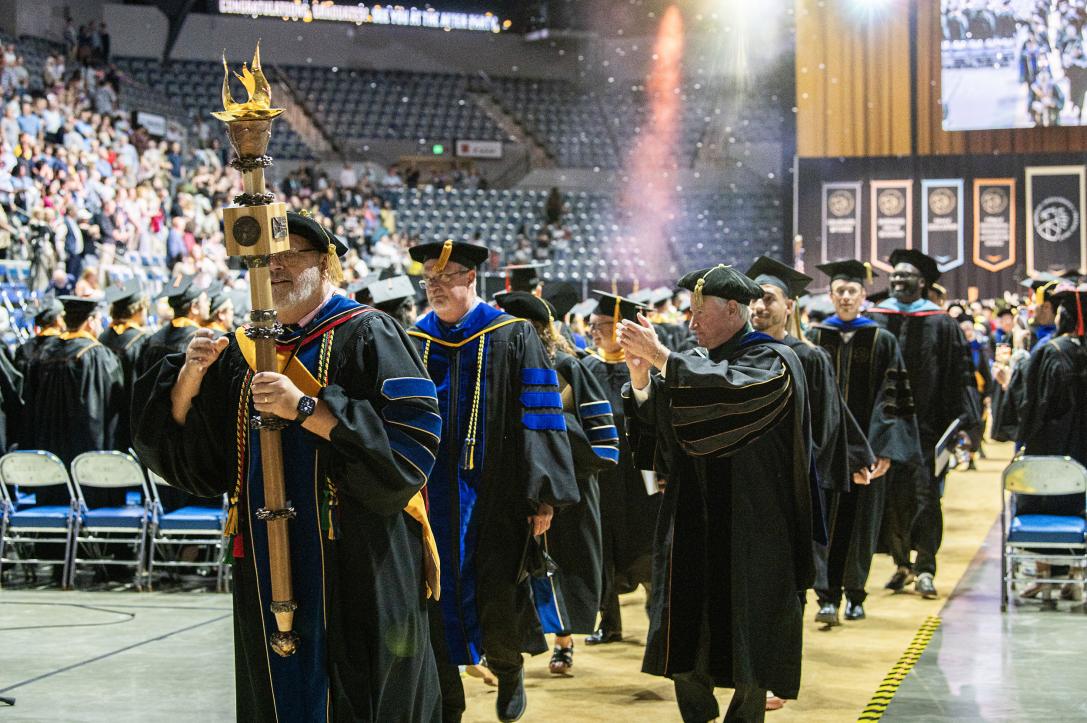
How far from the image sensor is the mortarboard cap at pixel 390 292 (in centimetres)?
732

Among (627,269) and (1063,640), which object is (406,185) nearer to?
(627,269)

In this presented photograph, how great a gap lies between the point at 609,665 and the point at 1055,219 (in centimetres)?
2087

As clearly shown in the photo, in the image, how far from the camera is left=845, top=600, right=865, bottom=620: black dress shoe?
7.39 m

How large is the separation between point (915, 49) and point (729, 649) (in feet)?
72.3

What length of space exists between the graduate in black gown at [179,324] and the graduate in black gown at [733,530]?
4804 millimetres

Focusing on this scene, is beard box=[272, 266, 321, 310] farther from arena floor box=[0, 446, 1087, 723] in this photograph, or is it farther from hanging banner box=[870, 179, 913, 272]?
hanging banner box=[870, 179, 913, 272]

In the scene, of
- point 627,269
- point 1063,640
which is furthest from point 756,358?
point 627,269

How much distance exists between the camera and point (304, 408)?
3107 mm

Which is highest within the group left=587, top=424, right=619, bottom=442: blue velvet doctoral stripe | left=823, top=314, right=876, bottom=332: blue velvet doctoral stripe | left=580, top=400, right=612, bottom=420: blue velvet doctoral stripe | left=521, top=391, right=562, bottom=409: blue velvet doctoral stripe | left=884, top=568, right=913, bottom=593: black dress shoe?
left=823, top=314, right=876, bottom=332: blue velvet doctoral stripe

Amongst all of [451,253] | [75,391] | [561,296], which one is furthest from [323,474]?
[75,391]

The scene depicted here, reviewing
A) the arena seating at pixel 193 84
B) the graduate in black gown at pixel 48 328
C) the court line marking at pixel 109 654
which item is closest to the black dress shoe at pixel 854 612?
the court line marking at pixel 109 654

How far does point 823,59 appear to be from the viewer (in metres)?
25.4

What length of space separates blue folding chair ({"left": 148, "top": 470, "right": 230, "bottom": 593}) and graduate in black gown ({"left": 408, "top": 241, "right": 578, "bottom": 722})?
348 centimetres

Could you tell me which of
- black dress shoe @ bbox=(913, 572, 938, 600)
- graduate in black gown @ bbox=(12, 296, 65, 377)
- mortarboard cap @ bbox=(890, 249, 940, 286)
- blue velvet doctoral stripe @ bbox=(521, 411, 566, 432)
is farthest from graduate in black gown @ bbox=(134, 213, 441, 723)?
graduate in black gown @ bbox=(12, 296, 65, 377)
